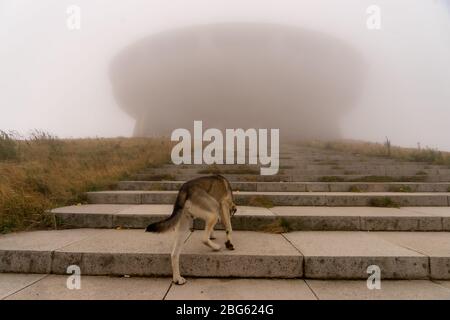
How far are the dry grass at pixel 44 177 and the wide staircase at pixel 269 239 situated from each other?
386 millimetres

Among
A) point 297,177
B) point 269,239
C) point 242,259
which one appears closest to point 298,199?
point 269,239

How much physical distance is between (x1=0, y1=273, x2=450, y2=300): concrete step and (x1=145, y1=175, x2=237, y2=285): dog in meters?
0.26

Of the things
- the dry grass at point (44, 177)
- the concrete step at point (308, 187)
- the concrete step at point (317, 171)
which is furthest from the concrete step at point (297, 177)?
the dry grass at point (44, 177)

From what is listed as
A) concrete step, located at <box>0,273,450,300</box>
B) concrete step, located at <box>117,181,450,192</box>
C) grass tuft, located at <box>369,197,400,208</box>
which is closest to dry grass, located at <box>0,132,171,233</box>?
concrete step, located at <box>117,181,450,192</box>

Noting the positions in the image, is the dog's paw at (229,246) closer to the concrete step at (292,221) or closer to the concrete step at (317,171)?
the concrete step at (292,221)

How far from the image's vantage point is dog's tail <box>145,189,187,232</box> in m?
2.52

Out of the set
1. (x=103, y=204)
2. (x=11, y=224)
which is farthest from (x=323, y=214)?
(x=11, y=224)

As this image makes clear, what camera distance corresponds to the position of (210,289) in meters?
2.67

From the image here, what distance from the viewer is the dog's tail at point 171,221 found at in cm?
252

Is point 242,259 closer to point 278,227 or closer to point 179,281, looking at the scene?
point 179,281

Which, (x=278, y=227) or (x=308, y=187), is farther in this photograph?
(x=308, y=187)

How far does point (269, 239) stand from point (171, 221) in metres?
1.58

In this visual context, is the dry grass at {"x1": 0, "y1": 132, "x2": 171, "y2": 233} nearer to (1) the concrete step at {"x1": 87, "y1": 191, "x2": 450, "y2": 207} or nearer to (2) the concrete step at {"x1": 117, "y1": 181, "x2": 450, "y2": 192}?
(1) the concrete step at {"x1": 87, "y1": 191, "x2": 450, "y2": 207}
